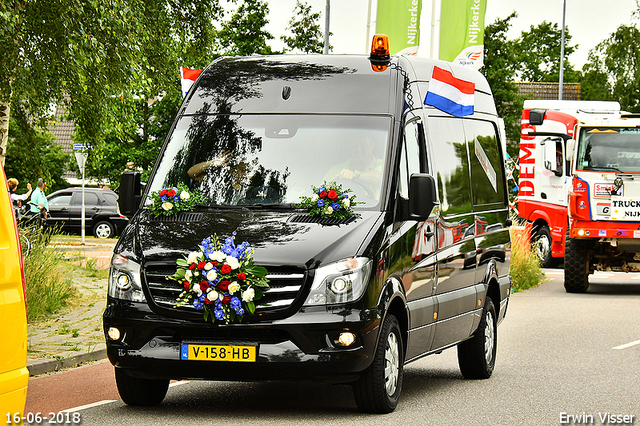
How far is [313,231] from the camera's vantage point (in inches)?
295

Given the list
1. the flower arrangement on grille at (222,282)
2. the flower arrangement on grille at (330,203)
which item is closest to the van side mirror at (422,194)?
the flower arrangement on grille at (330,203)

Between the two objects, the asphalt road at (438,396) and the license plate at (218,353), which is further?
the asphalt road at (438,396)

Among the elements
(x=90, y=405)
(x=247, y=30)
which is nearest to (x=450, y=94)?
(x=90, y=405)

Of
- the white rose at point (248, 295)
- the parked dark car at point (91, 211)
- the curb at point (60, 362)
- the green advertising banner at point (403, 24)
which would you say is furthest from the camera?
the parked dark car at point (91, 211)

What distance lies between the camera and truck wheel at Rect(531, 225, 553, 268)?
26609 millimetres

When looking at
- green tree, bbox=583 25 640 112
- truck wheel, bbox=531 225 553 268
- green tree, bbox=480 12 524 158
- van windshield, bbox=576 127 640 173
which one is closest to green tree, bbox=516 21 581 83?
green tree, bbox=583 25 640 112

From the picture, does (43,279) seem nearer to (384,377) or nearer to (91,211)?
(384,377)

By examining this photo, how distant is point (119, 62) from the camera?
11.8m

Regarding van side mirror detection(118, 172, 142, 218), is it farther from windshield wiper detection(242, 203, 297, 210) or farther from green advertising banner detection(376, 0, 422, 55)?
green advertising banner detection(376, 0, 422, 55)

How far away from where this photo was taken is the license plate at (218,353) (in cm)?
716

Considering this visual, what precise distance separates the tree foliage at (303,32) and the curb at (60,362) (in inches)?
1318

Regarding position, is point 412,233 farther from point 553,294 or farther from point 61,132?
point 61,132

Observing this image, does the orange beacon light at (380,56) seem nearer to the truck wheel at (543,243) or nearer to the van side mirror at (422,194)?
the van side mirror at (422,194)

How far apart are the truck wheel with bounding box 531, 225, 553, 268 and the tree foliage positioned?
61.2 feet
